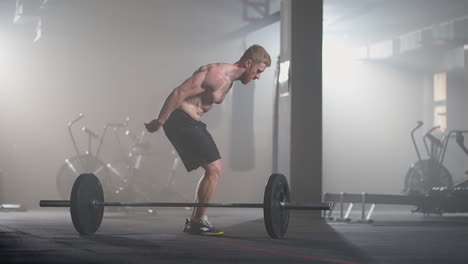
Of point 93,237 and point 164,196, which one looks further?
point 164,196

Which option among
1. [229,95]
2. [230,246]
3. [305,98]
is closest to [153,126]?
[230,246]

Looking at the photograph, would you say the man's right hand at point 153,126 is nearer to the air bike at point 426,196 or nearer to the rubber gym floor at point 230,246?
the rubber gym floor at point 230,246

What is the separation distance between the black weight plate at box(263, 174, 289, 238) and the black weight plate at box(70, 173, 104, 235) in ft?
3.90

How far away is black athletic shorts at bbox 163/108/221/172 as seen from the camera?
5.42 meters

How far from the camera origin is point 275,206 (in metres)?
4.72

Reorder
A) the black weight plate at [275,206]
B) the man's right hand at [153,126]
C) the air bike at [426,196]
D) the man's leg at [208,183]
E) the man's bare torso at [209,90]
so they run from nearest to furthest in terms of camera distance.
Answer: the black weight plate at [275,206], the man's right hand at [153,126], the man's leg at [208,183], the man's bare torso at [209,90], the air bike at [426,196]

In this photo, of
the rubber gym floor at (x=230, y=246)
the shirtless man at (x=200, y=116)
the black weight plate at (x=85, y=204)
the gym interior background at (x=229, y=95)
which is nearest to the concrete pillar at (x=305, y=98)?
the rubber gym floor at (x=230, y=246)

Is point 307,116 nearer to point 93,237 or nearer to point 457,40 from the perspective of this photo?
point 93,237

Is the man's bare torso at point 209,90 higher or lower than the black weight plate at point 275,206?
higher

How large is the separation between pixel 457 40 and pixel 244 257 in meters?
10.9

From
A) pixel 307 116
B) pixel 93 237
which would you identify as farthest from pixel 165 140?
pixel 93 237

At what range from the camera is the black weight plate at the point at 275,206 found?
4633 mm

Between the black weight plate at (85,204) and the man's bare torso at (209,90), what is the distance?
0.85m

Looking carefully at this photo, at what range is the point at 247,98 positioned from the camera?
39.8ft
